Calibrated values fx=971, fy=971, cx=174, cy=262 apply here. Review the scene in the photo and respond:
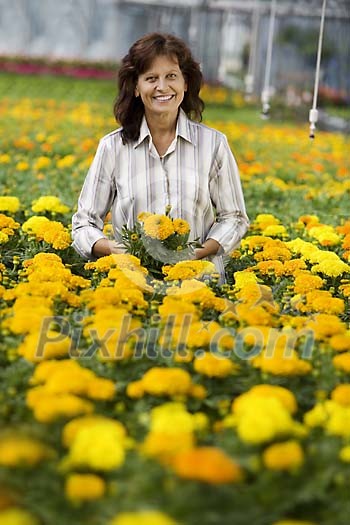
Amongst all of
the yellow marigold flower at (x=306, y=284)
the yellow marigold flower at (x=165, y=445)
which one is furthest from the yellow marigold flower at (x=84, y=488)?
the yellow marigold flower at (x=306, y=284)

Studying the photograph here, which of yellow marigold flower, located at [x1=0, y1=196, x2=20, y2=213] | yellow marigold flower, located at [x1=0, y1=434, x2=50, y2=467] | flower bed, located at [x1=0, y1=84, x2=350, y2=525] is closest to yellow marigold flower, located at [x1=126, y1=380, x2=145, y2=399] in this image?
flower bed, located at [x1=0, y1=84, x2=350, y2=525]

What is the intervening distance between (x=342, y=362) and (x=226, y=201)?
145 cm

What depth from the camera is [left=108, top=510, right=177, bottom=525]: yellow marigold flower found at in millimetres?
1756

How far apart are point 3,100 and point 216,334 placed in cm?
1056

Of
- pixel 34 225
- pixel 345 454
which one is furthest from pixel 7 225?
pixel 345 454

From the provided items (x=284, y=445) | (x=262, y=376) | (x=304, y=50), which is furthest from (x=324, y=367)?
(x=304, y=50)

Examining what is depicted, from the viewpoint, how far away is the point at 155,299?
127 inches

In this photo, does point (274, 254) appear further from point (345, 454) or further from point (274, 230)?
point (345, 454)

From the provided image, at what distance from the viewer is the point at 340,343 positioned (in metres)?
2.58

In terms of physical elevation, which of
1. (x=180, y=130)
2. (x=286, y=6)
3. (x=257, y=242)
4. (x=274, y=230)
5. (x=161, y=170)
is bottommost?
(x=286, y=6)

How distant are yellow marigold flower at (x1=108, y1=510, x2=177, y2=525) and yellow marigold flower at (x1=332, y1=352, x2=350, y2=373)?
0.82 meters

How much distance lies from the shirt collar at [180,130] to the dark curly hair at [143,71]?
0.03 metres

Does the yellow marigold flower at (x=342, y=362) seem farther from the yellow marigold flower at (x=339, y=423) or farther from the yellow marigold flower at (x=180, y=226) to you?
the yellow marigold flower at (x=180, y=226)

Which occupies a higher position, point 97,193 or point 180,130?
point 180,130
